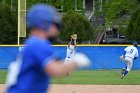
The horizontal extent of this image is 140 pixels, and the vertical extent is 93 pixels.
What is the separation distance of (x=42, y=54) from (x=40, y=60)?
0.16 ft

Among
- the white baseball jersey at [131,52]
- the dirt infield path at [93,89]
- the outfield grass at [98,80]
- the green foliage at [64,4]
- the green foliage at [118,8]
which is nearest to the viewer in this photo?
the dirt infield path at [93,89]

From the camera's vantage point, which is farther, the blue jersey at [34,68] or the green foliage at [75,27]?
the green foliage at [75,27]

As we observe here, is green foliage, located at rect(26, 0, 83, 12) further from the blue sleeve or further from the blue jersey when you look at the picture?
the blue sleeve

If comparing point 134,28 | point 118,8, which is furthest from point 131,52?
point 118,8

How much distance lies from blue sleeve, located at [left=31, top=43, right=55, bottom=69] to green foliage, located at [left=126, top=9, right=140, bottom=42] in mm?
36516

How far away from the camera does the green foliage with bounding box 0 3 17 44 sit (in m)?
39.3

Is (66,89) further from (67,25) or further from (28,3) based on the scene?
(28,3)

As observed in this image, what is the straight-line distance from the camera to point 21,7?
90.8 ft

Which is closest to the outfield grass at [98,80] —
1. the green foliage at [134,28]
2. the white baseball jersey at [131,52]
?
the white baseball jersey at [131,52]

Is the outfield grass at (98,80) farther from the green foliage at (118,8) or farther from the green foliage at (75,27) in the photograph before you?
the green foliage at (118,8)

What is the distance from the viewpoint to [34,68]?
376cm

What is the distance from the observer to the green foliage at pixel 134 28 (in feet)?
132

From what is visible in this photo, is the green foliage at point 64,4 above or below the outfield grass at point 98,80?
above

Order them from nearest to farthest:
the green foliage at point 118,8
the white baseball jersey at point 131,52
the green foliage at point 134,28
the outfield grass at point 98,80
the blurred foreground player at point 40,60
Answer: the blurred foreground player at point 40,60 → the outfield grass at point 98,80 → the white baseball jersey at point 131,52 → the green foliage at point 134,28 → the green foliage at point 118,8
